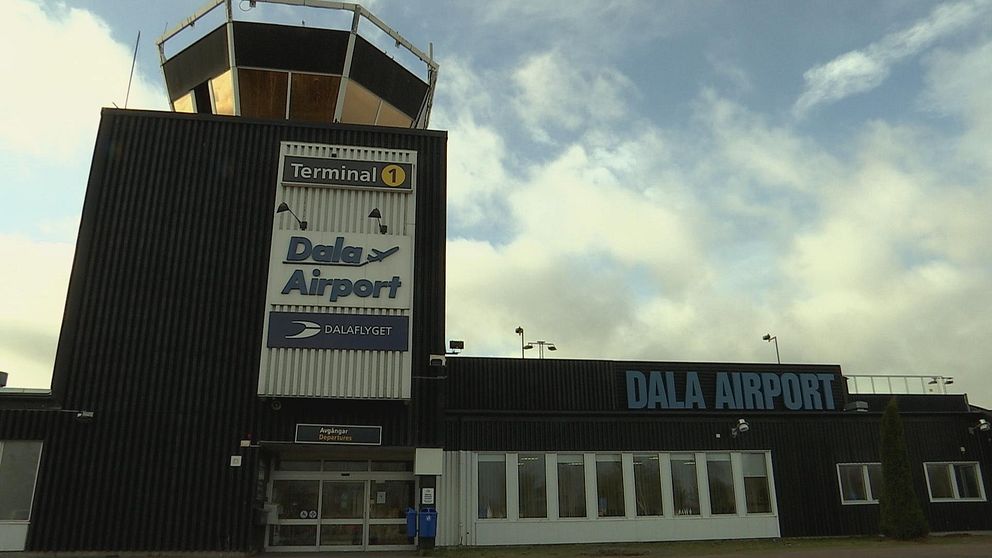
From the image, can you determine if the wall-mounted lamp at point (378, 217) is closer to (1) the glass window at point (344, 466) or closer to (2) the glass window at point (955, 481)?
(1) the glass window at point (344, 466)

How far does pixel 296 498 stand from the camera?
68.5ft

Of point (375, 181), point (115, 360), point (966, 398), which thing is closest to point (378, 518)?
point (115, 360)

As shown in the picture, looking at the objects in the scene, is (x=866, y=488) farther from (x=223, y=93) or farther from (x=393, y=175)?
(x=223, y=93)

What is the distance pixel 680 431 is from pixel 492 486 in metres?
6.36

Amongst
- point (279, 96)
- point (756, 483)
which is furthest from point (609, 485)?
point (279, 96)

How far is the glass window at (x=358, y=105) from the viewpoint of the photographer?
22.9 metres

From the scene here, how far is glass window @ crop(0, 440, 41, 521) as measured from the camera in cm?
1806

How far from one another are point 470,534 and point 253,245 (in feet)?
34.0

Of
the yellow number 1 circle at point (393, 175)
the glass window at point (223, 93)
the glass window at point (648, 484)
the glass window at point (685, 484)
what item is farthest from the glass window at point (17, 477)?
the glass window at point (685, 484)

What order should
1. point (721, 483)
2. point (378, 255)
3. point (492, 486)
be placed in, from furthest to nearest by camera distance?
point (721, 483)
point (492, 486)
point (378, 255)

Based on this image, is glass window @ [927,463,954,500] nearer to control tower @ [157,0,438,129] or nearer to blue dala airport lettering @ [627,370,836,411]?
blue dala airport lettering @ [627,370,836,411]

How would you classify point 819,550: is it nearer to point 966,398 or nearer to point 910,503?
point 910,503

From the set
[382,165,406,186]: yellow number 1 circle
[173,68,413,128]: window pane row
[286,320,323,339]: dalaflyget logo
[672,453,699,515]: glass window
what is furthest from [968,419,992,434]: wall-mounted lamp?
[173,68,413,128]: window pane row

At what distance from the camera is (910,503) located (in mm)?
21359
